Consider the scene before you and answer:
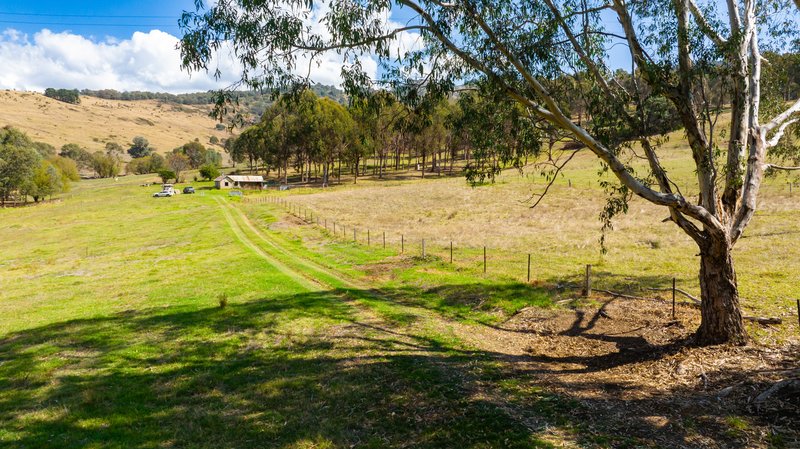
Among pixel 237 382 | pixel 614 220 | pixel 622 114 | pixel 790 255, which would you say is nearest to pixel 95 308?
pixel 237 382

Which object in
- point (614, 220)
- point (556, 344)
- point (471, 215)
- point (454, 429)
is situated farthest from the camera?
point (471, 215)

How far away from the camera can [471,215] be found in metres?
44.9

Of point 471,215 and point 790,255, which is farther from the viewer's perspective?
point 471,215

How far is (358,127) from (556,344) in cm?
7179

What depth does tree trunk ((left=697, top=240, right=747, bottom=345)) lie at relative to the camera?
11078 mm

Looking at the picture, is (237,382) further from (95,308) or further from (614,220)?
(614,220)

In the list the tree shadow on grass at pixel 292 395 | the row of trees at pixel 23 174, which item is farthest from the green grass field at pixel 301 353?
the row of trees at pixel 23 174

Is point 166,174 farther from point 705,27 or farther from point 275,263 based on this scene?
point 705,27

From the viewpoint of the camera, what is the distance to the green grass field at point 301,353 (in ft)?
28.5

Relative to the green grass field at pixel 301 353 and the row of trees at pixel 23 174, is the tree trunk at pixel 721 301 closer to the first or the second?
the green grass field at pixel 301 353

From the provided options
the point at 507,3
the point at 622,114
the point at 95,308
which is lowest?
the point at 95,308

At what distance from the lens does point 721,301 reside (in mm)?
11094

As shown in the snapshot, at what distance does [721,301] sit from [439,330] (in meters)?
7.80

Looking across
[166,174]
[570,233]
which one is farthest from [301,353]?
[166,174]
